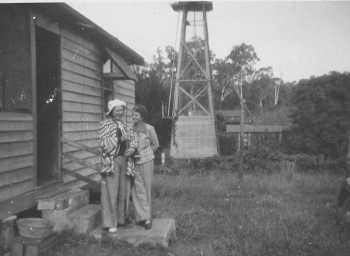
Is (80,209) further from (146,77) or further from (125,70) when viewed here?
(146,77)

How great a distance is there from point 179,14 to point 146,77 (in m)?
4.43

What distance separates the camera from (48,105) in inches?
283

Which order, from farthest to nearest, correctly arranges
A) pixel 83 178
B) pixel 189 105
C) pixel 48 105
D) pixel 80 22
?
1. pixel 189 105
2. pixel 80 22
3. pixel 48 105
4. pixel 83 178

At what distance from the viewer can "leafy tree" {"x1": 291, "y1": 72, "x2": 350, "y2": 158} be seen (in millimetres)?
15422

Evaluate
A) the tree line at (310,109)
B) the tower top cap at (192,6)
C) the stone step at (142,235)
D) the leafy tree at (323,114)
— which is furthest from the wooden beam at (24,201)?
the tower top cap at (192,6)

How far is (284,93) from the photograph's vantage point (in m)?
61.7

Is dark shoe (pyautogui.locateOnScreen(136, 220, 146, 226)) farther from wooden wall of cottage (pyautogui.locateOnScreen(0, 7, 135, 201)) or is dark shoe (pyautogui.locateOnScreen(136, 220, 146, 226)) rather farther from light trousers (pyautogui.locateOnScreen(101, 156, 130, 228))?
wooden wall of cottage (pyautogui.locateOnScreen(0, 7, 135, 201))

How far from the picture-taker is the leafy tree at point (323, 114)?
50.6 ft

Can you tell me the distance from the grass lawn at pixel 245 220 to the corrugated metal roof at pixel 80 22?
368cm

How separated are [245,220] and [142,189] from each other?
2.27m

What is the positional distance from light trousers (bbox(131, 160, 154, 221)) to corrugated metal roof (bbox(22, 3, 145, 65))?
3.05 m

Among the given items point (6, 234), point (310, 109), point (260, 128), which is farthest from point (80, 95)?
point (260, 128)

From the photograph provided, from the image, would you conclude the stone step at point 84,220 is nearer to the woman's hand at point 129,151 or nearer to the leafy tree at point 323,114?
the woman's hand at point 129,151

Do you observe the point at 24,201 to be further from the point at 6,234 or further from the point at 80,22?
the point at 80,22
